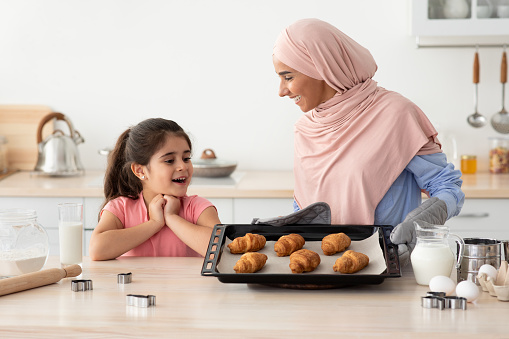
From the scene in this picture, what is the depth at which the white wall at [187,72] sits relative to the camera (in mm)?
3422

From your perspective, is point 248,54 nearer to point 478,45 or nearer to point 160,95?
point 160,95

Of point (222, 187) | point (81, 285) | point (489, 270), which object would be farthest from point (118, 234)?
point (222, 187)

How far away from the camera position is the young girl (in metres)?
1.88

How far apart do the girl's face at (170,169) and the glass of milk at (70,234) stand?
1.25 ft

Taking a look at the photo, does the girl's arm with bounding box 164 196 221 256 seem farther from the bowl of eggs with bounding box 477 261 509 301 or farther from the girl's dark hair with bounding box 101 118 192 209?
the bowl of eggs with bounding box 477 261 509 301

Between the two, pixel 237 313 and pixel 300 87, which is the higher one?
pixel 300 87

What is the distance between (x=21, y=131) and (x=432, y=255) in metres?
2.62

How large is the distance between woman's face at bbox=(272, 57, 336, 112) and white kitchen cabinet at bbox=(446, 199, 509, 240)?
1192 millimetres

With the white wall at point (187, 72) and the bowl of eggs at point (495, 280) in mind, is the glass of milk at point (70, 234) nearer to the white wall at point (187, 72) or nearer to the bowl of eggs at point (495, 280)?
the bowl of eggs at point (495, 280)

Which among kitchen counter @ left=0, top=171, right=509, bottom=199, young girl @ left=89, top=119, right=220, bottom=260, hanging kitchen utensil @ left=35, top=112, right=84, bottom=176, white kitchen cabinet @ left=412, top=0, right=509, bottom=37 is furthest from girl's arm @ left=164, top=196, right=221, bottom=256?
white kitchen cabinet @ left=412, top=0, right=509, bottom=37

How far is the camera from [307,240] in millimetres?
1673

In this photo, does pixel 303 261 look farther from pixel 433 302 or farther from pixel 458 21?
pixel 458 21

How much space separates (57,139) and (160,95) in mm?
556

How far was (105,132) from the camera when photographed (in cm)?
354
